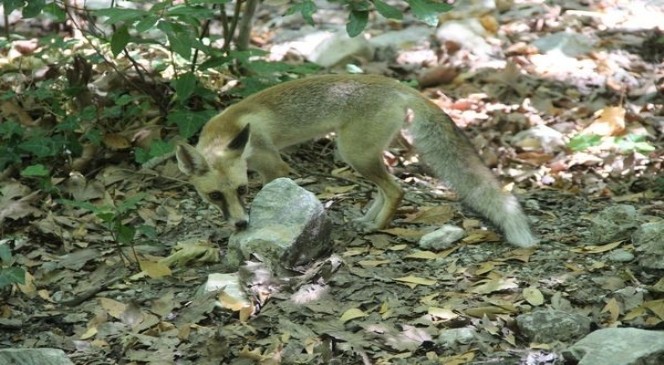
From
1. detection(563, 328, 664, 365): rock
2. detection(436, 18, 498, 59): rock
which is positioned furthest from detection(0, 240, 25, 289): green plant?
detection(436, 18, 498, 59): rock

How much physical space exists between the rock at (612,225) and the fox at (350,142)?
1.40 ft

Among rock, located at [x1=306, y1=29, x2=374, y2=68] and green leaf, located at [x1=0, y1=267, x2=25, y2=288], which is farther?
rock, located at [x1=306, y1=29, x2=374, y2=68]

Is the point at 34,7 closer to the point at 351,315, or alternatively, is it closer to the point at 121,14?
the point at 121,14

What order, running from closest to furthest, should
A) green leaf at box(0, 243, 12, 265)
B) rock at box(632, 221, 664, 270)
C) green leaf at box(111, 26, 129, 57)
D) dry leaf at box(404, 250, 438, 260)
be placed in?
1. green leaf at box(0, 243, 12, 265)
2. rock at box(632, 221, 664, 270)
3. dry leaf at box(404, 250, 438, 260)
4. green leaf at box(111, 26, 129, 57)

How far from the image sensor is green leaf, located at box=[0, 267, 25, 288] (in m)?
5.14

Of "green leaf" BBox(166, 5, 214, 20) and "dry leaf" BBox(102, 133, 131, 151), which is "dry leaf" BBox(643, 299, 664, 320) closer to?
"green leaf" BBox(166, 5, 214, 20)

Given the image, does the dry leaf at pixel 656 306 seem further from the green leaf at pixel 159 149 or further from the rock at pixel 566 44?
the rock at pixel 566 44

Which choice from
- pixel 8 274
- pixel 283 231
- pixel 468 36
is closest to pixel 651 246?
pixel 283 231

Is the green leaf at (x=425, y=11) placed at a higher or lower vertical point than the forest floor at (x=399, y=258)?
higher

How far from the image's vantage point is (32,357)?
14.9ft

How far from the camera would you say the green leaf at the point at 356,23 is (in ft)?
18.9

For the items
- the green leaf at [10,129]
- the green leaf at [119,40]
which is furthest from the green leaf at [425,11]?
the green leaf at [10,129]

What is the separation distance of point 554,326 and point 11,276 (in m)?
3.14

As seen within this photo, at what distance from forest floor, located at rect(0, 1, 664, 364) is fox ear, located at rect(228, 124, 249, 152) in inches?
25.8
